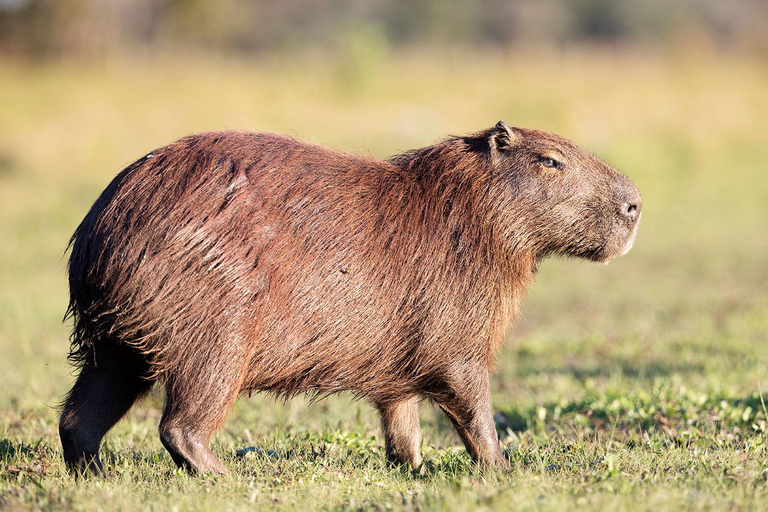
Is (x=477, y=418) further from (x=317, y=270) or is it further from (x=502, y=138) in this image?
(x=502, y=138)

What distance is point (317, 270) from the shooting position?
3.73 m

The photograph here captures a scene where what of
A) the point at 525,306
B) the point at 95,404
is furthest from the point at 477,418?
the point at 525,306

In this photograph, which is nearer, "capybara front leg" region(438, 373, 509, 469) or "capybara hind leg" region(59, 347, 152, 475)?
"capybara hind leg" region(59, 347, 152, 475)

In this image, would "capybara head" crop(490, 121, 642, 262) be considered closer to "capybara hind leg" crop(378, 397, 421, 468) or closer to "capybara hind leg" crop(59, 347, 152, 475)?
"capybara hind leg" crop(378, 397, 421, 468)

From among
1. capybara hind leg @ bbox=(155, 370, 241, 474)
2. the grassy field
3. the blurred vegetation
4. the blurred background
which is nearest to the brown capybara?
capybara hind leg @ bbox=(155, 370, 241, 474)

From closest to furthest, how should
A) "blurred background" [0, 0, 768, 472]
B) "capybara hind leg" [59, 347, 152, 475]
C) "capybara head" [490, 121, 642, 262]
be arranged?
"capybara hind leg" [59, 347, 152, 475] → "capybara head" [490, 121, 642, 262] → "blurred background" [0, 0, 768, 472]

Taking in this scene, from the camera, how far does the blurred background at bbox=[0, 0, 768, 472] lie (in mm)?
6426

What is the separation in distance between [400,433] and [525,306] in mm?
5887

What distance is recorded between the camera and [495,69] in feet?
76.0

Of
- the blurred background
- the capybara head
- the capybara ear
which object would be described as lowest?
the blurred background

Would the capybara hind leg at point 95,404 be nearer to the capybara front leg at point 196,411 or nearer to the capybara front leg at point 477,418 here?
the capybara front leg at point 196,411

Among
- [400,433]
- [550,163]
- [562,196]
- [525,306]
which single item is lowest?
[525,306]

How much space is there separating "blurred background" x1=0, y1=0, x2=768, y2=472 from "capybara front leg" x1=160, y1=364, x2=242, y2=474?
0.97 meters

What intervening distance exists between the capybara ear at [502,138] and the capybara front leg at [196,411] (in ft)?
5.07
